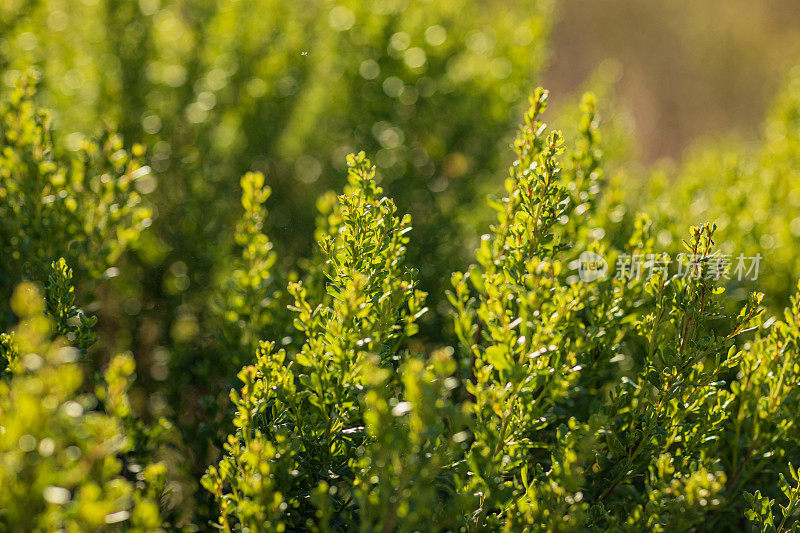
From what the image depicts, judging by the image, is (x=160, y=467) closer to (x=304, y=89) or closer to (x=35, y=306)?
(x=35, y=306)

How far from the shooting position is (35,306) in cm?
110

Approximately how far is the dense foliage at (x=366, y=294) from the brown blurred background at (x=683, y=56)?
5.52 m

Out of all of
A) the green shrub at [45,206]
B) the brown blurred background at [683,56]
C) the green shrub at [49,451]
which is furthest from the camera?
A: the brown blurred background at [683,56]

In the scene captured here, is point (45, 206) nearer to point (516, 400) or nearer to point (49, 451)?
point (49, 451)

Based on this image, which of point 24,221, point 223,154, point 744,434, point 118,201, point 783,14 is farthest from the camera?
point 783,14

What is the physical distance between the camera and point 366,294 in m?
1.67

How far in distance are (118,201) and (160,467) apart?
1.24 m

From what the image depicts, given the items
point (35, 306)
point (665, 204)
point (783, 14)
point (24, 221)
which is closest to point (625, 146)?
point (665, 204)

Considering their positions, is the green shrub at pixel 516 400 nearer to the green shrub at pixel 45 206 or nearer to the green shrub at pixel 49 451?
the green shrub at pixel 49 451

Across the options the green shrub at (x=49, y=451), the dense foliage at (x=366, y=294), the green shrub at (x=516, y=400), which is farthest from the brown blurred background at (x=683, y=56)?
the green shrub at (x=49, y=451)

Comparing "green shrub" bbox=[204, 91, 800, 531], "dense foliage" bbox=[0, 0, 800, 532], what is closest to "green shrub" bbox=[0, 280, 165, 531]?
"dense foliage" bbox=[0, 0, 800, 532]

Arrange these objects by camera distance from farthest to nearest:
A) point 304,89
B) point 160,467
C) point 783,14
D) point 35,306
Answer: point 783,14 < point 304,89 < point 160,467 < point 35,306

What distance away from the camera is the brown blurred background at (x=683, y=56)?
361 inches

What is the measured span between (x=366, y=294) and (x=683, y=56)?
1041cm
